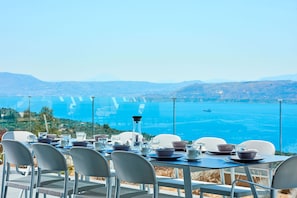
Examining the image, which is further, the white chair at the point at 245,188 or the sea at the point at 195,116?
the sea at the point at 195,116

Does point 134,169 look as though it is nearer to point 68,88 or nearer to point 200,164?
point 200,164

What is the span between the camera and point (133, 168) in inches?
125

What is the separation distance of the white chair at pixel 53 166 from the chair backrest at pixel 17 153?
108mm

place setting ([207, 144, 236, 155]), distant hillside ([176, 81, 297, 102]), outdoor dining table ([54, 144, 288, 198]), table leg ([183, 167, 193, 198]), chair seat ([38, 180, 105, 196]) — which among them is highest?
distant hillside ([176, 81, 297, 102])

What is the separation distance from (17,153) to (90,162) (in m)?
0.88

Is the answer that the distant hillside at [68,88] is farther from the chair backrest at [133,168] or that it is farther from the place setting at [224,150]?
the chair backrest at [133,168]

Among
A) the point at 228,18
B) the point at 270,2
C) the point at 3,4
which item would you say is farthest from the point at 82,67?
the point at 270,2

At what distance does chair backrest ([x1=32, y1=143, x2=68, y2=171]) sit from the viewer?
12.1 ft

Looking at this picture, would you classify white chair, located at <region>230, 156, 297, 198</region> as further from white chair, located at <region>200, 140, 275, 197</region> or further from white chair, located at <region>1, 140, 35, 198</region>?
white chair, located at <region>1, 140, 35, 198</region>

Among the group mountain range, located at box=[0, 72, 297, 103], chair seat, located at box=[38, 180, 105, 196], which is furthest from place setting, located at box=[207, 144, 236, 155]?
mountain range, located at box=[0, 72, 297, 103]

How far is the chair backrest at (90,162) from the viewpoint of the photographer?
3406 mm

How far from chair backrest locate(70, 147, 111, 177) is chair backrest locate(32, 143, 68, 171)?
15cm

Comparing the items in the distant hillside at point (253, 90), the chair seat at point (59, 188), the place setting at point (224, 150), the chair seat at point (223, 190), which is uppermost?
the distant hillside at point (253, 90)

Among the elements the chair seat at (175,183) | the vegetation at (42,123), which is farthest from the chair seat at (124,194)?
the vegetation at (42,123)
